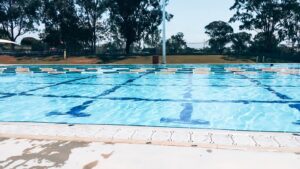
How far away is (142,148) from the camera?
4754 mm

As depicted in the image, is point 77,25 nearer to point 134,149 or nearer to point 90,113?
point 90,113

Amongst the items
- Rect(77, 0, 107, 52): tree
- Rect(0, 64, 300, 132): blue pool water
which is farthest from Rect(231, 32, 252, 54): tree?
Rect(0, 64, 300, 132): blue pool water

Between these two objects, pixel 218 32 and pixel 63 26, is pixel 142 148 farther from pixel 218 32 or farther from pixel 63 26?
pixel 218 32

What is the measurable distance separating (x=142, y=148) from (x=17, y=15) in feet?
156

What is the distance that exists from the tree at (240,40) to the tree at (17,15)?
30011 mm

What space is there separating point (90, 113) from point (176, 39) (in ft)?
141

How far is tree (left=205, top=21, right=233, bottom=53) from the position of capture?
46.0m

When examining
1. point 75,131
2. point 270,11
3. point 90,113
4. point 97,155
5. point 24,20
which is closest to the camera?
point 97,155

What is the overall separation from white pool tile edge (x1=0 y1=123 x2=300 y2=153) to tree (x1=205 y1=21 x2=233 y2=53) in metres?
38.9

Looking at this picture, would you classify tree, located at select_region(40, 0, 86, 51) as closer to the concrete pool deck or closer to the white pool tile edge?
the white pool tile edge

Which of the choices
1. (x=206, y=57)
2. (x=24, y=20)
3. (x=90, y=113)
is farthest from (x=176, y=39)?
(x=90, y=113)

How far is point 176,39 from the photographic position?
50750 mm

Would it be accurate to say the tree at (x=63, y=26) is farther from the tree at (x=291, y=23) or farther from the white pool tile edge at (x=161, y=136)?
the white pool tile edge at (x=161, y=136)

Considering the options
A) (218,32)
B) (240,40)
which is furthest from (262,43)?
(218,32)
